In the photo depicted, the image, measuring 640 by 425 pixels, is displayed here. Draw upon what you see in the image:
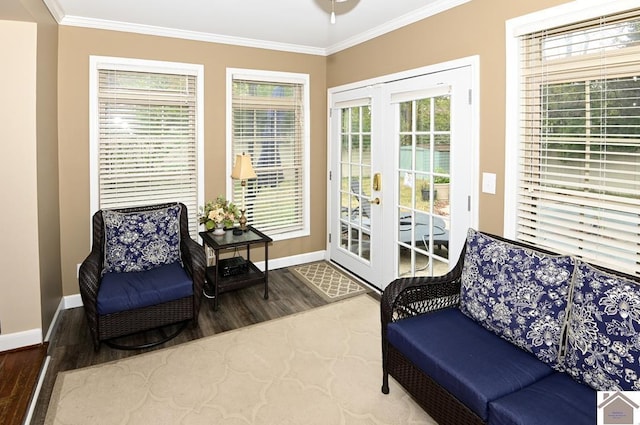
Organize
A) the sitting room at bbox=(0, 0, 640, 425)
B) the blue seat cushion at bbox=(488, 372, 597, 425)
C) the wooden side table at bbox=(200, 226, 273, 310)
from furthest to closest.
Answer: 1. the wooden side table at bbox=(200, 226, 273, 310)
2. the sitting room at bbox=(0, 0, 640, 425)
3. the blue seat cushion at bbox=(488, 372, 597, 425)

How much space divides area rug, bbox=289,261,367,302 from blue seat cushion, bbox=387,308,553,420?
64.7 inches

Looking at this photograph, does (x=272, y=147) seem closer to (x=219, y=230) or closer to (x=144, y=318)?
(x=219, y=230)

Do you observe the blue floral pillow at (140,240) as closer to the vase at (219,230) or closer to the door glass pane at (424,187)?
the vase at (219,230)

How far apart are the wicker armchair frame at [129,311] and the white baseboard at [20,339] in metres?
0.45

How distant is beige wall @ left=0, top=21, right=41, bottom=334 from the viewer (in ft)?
8.69

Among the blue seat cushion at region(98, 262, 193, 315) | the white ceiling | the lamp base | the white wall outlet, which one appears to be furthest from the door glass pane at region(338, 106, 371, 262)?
the blue seat cushion at region(98, 262, 193, 315)

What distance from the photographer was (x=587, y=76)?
7.27 ft

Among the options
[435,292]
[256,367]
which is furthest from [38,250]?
[435,292]

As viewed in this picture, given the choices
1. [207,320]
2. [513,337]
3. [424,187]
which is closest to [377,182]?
[424,187]

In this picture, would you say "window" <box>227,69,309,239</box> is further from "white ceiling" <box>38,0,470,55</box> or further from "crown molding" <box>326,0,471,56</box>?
"crown molding" <box>326,0,471,56</box>

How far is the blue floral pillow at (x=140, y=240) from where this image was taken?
3.20 m

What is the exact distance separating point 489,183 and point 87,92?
3.49 m

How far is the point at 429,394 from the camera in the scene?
78.4 inches

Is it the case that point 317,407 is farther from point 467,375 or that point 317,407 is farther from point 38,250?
point 38,250
